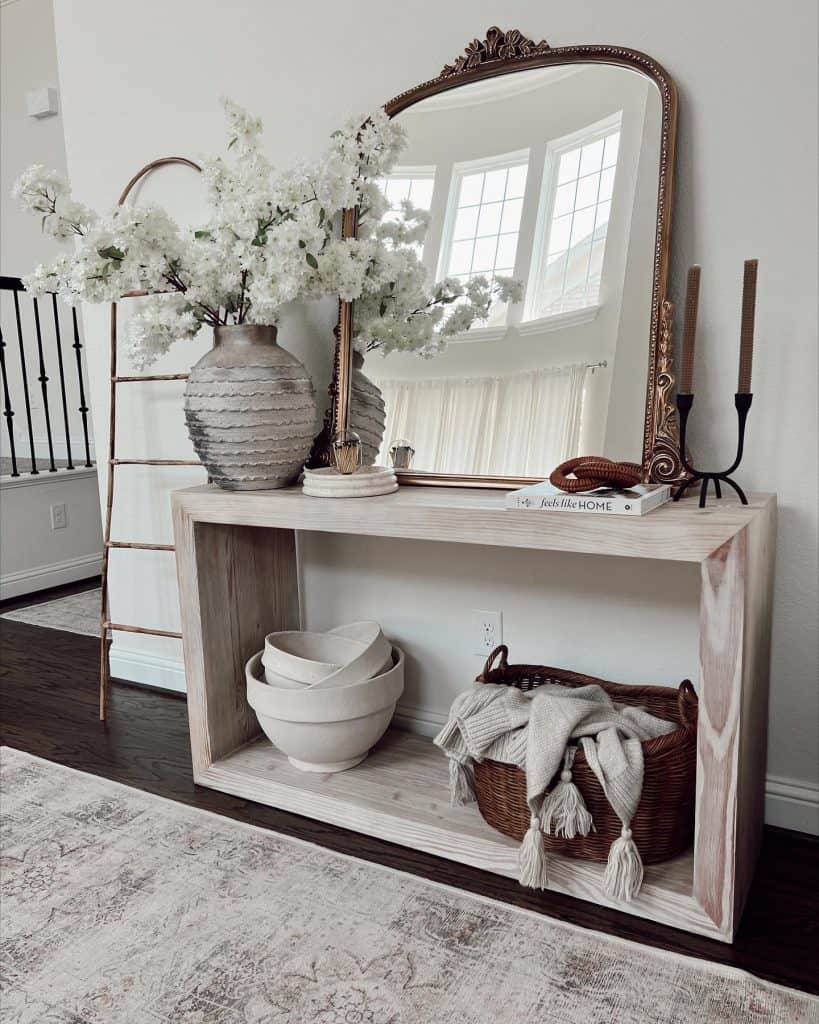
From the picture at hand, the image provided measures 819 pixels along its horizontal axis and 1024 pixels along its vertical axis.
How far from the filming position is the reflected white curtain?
1661mm

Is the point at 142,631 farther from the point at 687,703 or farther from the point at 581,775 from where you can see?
the point at 687,703

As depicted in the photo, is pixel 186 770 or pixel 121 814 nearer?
pixel 121 814

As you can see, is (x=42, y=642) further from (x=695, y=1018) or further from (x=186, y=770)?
(x=695, y=1018)

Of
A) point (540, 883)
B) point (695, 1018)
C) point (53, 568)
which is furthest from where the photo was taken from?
point (53, 568)

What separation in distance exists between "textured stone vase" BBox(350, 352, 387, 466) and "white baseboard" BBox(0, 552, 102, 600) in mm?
2522

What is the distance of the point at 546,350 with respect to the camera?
5.51 feet

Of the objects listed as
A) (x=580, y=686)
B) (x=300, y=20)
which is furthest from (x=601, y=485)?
(x=300, y=20)

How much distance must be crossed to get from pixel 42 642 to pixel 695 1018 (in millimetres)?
2677

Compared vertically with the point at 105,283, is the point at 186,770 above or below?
below

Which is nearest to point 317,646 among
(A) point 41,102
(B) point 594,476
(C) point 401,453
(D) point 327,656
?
(D) point 327,656

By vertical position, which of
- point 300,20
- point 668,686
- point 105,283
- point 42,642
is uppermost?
point 300,20

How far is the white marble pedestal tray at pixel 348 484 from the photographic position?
5.36 ft

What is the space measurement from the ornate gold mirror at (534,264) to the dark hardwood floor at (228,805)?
800 millimetres

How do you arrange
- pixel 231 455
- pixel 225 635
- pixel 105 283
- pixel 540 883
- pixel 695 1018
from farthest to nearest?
pixel 225 635
pixel 231 455
pixel 105 283
pixel 540 883
pixel 695 1018
